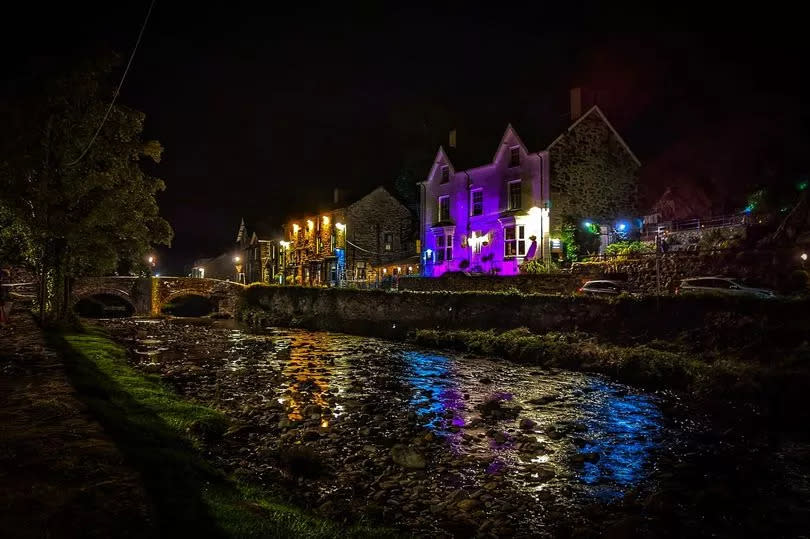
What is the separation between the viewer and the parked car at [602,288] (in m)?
26.3

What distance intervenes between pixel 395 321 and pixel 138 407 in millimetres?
23608

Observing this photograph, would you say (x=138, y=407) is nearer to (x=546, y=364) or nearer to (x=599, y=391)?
(x=599, y=391)

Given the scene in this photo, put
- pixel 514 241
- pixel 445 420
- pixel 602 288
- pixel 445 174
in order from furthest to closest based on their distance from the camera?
1. pixel 445 174
2. pixel 514 241
3. pixel 602 288
4. pixel 445 420

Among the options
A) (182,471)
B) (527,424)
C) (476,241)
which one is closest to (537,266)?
(476,241)

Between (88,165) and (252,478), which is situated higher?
(88,165)

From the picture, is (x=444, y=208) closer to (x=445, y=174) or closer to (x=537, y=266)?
(x=445, y=174)

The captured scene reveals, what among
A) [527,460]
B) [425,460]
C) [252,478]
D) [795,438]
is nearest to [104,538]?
[252,478]

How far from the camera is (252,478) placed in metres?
8.21

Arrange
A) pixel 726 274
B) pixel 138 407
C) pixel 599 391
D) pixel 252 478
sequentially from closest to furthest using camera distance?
pixel 252 478, pixel 138 407, pixel 599 391, pixel 726 274

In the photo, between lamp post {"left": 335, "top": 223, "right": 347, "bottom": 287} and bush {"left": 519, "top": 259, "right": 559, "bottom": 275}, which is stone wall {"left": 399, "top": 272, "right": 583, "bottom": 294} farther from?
lamp post {"left": 335, "top": 223, "right": 347, "bottom": 287}

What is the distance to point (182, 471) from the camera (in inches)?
265

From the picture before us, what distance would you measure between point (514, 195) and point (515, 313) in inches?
584

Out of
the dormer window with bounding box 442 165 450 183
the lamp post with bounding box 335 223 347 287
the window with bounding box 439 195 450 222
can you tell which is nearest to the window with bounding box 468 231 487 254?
the window with bounding box 439 195 450 222

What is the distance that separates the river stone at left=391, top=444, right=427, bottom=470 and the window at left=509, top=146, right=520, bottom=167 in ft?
107
